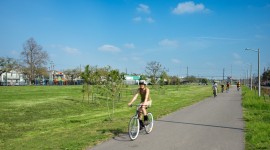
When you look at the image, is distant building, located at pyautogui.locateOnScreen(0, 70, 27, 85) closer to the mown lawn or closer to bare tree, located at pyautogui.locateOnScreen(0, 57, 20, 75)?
bare tree, located at pyautogui.locateOnScreen(0, 57, 20, 75)

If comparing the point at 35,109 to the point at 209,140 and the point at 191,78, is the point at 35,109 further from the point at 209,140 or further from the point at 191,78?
Answer: the point at 191,78

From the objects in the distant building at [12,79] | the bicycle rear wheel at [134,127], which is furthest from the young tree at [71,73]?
the bicycle rear wheel at [134,127]

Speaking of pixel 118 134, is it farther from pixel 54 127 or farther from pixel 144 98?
pixel 54 127

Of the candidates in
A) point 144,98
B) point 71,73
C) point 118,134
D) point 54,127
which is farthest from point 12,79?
point 144,98

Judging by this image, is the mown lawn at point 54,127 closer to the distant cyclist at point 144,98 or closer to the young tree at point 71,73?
the distant cyclist at point 144,98

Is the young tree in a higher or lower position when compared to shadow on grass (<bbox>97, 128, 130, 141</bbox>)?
higher

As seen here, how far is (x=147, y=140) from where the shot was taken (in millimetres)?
9570

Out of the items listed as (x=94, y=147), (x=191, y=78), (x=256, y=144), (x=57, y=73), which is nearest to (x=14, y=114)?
(x=94, y=147)

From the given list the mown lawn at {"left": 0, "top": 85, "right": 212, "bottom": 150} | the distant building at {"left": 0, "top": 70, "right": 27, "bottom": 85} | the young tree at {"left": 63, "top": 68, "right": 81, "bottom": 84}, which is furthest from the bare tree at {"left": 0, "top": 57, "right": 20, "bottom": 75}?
the mown lawn at {"left": 0, "top": 85, "right": 212, "bottom": 150}

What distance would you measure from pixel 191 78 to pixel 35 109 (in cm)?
11200

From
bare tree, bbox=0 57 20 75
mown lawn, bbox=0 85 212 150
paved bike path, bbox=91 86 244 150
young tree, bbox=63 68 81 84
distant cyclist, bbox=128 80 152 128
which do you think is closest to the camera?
paved bike path, bbox=91 86 244 150

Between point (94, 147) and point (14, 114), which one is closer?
point (94, 147)

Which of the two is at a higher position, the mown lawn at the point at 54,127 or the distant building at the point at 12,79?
the distant building at the point at 12,79

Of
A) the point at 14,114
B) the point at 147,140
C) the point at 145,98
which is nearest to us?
the point at 147,140
